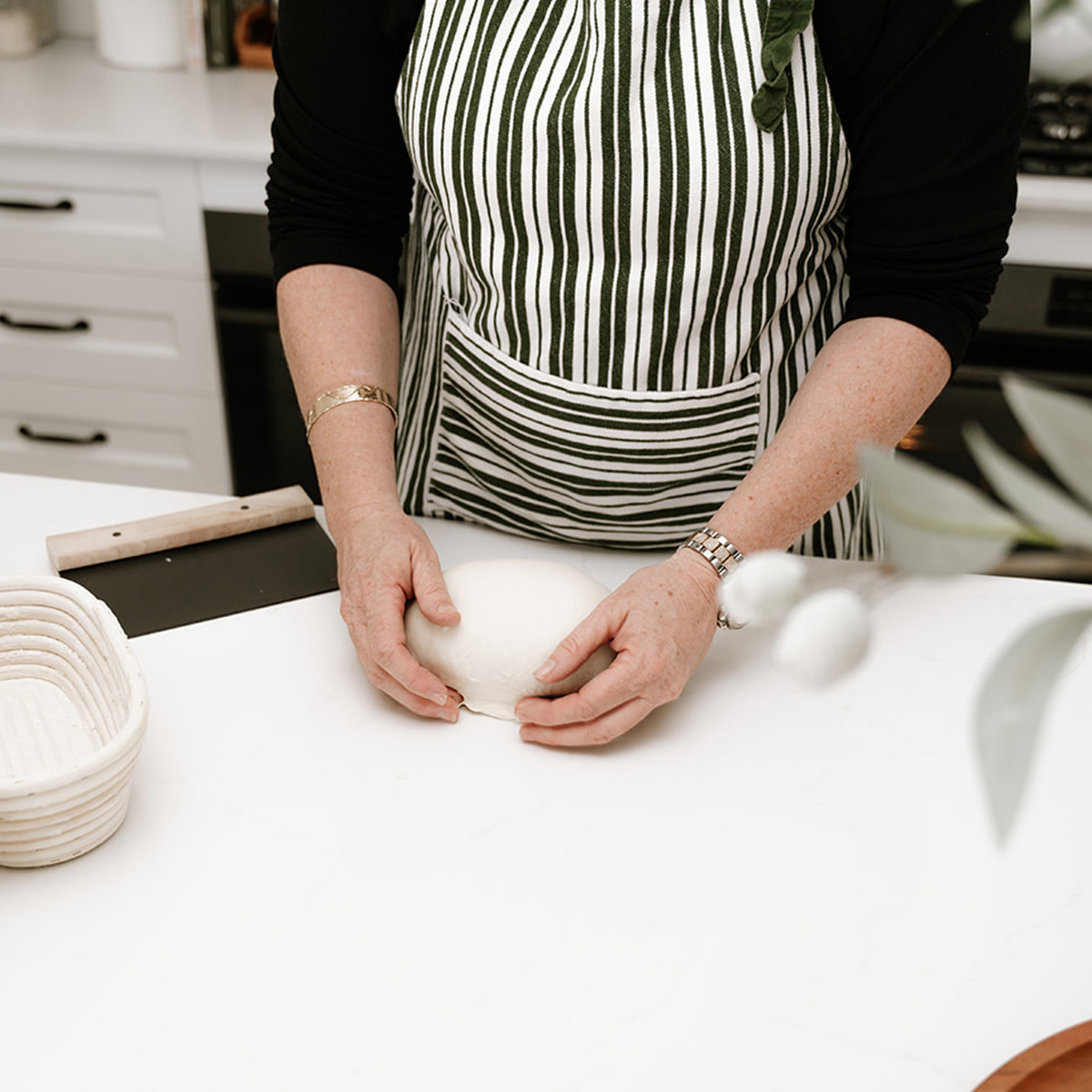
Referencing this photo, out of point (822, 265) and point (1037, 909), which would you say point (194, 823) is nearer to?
point (1037, 909)

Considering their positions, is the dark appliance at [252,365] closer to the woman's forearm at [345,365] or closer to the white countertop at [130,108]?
the white countertop at [130,108]

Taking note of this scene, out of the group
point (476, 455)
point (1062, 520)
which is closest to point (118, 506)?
point (476, 455)

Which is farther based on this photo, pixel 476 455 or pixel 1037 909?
pixel 476 455

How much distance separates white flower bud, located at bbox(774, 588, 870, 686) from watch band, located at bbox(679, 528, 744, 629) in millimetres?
621

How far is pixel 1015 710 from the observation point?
0.24m

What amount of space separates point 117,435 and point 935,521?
2.05 metres

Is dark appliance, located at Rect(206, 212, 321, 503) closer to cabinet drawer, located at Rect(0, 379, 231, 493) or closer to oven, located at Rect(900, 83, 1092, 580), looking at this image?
cabinet drawer, located at Rect(0, 379, 231, 493)

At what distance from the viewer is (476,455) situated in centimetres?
115

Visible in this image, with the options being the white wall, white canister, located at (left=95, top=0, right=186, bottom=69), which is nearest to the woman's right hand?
white canister, located at (left=95, top=0, right=186, bottom=69)

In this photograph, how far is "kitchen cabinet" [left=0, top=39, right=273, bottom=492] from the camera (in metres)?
1.85

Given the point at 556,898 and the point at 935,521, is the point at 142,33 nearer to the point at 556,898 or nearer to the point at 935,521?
the point at 556,898

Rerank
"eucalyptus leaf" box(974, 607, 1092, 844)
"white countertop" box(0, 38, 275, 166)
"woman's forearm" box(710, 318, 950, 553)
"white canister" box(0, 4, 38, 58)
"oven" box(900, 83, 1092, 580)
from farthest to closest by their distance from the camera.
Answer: "white canister" box(0, 4, 38, 58) → "white countertop" box(0, 38, 275, 166) → "oven" box(900, 83, 1092, 580) → "woman's forearm" box(710, 318, 950, 553) → "eucalyptus leaf" box(974, 607, 1092, 844)

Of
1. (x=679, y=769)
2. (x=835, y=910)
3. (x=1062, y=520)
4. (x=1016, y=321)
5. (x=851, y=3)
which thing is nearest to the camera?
(x=1062, y=520)

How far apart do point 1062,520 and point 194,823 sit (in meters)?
0.62
